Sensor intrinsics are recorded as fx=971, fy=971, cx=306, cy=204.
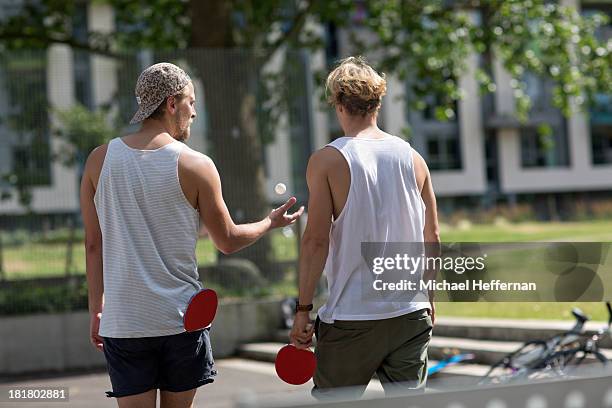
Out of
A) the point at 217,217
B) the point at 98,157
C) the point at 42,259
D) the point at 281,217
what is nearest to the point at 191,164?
the point at 217,217

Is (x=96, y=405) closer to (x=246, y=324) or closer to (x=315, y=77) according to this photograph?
Answer: (x=246, y=324)

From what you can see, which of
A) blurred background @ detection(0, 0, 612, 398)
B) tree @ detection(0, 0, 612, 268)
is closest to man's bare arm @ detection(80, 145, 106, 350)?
blurred background @ detection(0, 0, 612, 398)

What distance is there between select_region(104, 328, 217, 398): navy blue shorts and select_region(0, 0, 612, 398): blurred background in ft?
15.1

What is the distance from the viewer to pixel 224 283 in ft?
38.2

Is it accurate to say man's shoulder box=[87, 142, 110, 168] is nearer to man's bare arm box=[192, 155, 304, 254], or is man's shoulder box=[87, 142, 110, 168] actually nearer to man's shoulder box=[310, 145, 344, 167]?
man's bare arm box=[192, 155, 304, 254]

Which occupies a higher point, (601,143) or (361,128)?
(601,143)

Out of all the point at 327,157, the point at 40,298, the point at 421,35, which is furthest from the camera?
the point at 421,35

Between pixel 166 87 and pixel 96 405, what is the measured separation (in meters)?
5.84

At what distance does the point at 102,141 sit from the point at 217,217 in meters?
8.61

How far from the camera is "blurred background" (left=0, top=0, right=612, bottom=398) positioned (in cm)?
1127

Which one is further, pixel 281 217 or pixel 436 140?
pixel 436 140

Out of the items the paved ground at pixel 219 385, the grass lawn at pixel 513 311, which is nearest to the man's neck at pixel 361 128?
the paved ground at pixel 219 385

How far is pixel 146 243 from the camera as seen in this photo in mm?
3195

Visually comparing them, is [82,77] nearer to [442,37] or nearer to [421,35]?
[421,35]
